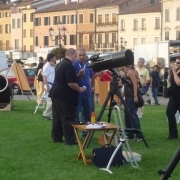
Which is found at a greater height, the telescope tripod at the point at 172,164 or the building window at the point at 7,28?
the building window at the point at 7,28

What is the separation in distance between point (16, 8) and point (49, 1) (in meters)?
6.39

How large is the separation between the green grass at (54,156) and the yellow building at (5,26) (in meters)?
101

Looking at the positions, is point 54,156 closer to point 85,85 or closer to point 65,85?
point 65,85

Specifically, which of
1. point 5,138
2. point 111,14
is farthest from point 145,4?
point 5,138

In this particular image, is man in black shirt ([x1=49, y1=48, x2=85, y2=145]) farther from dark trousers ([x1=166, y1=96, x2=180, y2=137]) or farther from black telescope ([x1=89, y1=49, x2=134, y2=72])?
dark trousers ([x1=166, y1=96, x2=180, y2=137])

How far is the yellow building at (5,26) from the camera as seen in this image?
385 feet

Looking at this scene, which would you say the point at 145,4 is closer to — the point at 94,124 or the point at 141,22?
the point at 141,22

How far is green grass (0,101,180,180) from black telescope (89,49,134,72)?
1.53m

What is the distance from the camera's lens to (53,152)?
479 inches

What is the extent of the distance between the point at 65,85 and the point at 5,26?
108 meters

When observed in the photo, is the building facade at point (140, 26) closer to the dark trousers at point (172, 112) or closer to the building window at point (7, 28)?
the building window at point (7, 28)

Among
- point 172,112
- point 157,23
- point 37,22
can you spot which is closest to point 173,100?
point 172,112

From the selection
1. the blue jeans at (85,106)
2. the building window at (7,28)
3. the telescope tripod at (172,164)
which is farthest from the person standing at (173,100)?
the building window at (7,28)

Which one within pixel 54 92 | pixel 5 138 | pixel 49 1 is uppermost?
pixel 49 1
